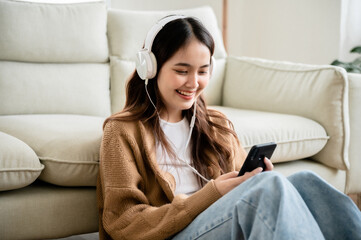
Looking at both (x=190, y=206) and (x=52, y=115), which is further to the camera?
(x=52, y=115)

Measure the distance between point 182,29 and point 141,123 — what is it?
27 cm

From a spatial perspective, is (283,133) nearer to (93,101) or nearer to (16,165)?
(93,101)

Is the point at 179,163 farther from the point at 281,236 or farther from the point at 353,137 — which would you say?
the point at 353,137

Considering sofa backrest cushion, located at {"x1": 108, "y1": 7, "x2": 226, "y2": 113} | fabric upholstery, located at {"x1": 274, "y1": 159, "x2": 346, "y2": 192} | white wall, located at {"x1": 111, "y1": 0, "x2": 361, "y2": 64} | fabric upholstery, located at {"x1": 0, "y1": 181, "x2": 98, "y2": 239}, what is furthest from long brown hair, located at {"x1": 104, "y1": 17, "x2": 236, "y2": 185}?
white wall, located at {"x1": 111, "y1": 0, "x2": 361, "y2": 64}

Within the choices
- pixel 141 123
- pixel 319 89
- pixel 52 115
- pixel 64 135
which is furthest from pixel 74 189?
pixel 319 89

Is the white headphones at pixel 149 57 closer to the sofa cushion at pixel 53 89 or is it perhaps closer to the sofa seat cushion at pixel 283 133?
the sofa seat cushion at pixel 283 133

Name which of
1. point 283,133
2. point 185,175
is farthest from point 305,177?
point 283,133

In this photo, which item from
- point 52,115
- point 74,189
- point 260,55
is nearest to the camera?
point 74,189

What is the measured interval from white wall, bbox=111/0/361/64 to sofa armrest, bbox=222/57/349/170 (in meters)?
1.10

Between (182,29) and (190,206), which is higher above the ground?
(182,29)

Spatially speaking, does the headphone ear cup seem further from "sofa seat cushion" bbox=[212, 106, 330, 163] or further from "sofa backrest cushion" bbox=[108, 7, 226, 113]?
"sofa backrest cushion" bbox=[108, 7, 226, 113]

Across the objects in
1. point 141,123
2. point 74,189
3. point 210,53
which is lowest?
point 74,189

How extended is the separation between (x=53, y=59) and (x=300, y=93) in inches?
42.0

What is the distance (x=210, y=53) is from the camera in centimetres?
136
